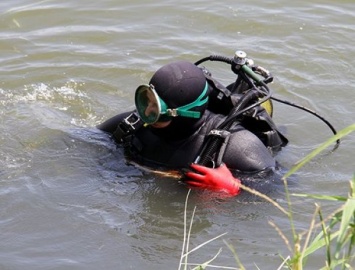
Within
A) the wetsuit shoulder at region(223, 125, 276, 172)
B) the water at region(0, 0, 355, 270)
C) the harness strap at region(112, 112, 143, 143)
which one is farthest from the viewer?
the harness strap at region(112, 112, 143, 143)

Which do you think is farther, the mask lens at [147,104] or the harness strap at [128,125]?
the harness strap at [128,125]

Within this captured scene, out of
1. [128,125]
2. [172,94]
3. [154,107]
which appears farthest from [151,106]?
[128,125]

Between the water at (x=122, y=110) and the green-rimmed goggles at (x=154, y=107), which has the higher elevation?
the green-rimmed goggles at (x=154, y=107)

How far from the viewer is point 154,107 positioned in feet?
13.4

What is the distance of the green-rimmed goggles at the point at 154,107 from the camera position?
13.3 feet

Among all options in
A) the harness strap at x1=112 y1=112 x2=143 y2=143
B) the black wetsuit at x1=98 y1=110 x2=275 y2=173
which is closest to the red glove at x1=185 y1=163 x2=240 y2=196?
the black wetsuit at x1=98 y1=110 x2=275 y2=173

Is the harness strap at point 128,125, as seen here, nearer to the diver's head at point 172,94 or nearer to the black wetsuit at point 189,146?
the black wetsuit at point 189,146

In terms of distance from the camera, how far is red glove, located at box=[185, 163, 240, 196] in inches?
161

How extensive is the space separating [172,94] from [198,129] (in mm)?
340

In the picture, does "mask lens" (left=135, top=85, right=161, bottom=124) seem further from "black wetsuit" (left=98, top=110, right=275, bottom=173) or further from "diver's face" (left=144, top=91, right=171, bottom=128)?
"black wetsuit" (left=98, top=110, right=275, bottom=173)

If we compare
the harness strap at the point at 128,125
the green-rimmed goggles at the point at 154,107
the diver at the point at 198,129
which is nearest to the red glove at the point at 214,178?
the diver at the point at 198,129

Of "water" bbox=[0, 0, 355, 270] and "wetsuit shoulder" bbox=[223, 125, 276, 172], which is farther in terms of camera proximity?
"wetsuit shoulder" bbox=[223, 125, 276, 172]

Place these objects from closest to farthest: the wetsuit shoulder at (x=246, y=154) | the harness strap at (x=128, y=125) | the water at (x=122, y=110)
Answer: the water at (x=122, y=110) → the wetsuit shoulder at (x=246, y=154) → the harness strap at (x=128, y=125)

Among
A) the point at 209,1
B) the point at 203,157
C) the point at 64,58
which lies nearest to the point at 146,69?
the point at 64,58
